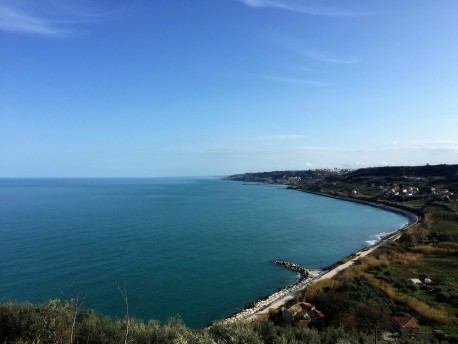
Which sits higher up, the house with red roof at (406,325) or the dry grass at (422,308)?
the house with red roof at (406,325)

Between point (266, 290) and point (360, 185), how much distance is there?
134688mm

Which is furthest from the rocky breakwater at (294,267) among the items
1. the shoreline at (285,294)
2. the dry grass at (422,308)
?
the dry grass at (422,308)

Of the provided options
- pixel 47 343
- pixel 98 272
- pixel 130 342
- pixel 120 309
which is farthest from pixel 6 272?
pixel 130 342

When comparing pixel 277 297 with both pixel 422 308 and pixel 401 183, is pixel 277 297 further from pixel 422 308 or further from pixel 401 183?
pixel 401 183

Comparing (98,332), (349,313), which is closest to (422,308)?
(349,313)

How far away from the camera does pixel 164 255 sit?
40469 millimetres

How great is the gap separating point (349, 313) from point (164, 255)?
24.7 meters

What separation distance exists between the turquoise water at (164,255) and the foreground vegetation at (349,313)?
11.7ft

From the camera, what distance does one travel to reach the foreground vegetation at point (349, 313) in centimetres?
1351

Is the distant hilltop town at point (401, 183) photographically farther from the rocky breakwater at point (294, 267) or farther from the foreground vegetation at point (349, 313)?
the rocky breakwater at point (294, 267)

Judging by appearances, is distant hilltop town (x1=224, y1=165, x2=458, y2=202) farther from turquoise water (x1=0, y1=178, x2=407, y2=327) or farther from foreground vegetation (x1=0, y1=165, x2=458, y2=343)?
foreground vegetation (x1=0, y1=165, x2=458, y2=343)

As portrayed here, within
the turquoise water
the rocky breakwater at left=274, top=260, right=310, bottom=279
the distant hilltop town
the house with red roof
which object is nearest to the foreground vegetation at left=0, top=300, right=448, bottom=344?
the turquoise water

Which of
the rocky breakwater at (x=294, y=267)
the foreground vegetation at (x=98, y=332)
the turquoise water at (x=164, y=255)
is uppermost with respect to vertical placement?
the foreground vegetation at (x=98, y=332)

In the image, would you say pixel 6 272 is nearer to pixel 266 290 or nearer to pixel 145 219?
pixel 266 290
